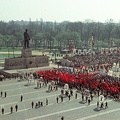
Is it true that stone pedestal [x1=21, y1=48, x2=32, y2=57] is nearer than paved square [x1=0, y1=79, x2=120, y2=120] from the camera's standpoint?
No

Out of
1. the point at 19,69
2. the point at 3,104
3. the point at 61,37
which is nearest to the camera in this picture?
the point at 3,104

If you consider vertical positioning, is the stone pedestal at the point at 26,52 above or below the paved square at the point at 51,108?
above

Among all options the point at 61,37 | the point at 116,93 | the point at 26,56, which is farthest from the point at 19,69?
the point at 61,37

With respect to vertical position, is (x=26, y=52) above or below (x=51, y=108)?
above

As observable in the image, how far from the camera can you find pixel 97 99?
106 ft

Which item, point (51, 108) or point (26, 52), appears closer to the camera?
point (51, 108)

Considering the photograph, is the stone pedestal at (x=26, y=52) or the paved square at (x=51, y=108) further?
the stone pedestal at (x=26, y=52)

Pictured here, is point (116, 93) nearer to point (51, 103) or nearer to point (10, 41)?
point (51, 103)

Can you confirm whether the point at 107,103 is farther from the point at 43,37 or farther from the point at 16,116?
the point at 43,37

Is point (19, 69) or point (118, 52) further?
point (118, 52)

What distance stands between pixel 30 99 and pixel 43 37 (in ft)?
274

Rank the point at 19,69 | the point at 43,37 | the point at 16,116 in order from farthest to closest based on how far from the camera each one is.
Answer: the point at 43,37, the point at 19,69, the point at 16,116

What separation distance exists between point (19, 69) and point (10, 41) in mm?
61775

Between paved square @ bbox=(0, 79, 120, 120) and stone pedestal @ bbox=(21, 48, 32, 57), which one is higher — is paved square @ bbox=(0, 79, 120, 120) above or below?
below
